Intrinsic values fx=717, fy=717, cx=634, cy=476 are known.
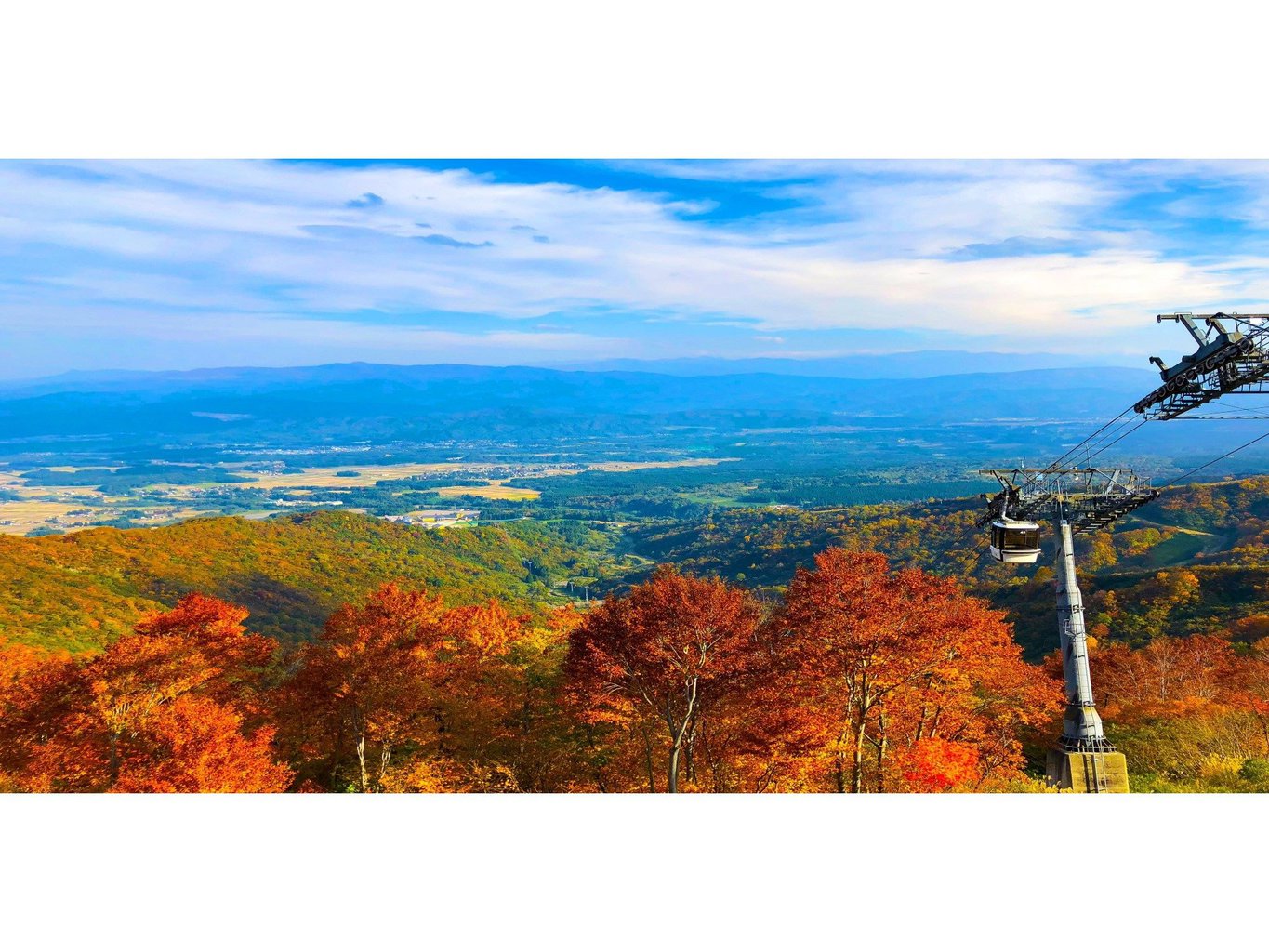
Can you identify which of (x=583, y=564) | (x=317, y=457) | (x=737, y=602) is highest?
(x=317, y=457)

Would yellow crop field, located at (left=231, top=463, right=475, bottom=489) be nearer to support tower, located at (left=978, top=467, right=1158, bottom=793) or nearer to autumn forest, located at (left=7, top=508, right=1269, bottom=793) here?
autumn forest, located at (left=7, top=508, right=1269, bottom=793)

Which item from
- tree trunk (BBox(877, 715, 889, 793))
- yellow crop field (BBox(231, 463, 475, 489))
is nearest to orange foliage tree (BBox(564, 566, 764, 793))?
tree trunk (BBox(877, 715, 889, 793))

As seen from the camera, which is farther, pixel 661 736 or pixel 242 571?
pixel 242 571

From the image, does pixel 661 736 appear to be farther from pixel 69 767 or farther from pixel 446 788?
pixel 69 767

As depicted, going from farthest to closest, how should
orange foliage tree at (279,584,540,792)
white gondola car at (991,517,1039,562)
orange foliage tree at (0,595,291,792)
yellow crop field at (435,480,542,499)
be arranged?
yellow crop field at (435,480,542,499), orange foliage tree at (279,584,540,792), orange foliage tree at (0,595,291,792), white gondola car at (991,517,1039,562)

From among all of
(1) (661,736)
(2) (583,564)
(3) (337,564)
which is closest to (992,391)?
(2) (583,564)

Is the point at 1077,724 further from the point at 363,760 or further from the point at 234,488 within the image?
the point at 234,488

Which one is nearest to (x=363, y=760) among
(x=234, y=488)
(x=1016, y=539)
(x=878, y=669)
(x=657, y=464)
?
(x=878, y=669)

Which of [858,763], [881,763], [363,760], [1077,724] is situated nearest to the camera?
[1077,724]

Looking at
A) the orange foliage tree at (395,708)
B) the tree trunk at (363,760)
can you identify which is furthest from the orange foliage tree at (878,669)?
the tree trunk at (363,760)
